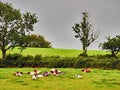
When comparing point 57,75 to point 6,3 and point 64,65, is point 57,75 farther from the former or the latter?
point 6,3

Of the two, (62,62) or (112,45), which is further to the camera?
(112,45)

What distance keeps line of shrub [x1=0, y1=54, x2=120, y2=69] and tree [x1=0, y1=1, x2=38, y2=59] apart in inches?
322

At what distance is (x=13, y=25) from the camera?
243 ft

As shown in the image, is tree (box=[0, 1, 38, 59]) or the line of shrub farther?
tree (box=[0, 1, 38, 59])

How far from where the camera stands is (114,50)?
73.9 m

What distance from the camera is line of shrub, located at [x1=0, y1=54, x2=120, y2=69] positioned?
5022 cm

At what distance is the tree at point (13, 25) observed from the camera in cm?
7225

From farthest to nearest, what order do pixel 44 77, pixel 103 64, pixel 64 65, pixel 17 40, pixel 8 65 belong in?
pixel 17 40 < pixel 8 65 < pixel 64 65 < pixel 103 64 < pixel 44 77

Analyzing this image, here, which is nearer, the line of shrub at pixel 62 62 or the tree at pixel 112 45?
the line of shrub at pixel 62 62

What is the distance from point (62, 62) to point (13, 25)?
21712 millimetres

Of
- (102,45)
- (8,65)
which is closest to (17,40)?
(8,65)

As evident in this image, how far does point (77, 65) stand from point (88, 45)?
29.3 meters

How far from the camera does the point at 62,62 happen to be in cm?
5594

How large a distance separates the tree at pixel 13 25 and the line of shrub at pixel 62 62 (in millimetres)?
8179
